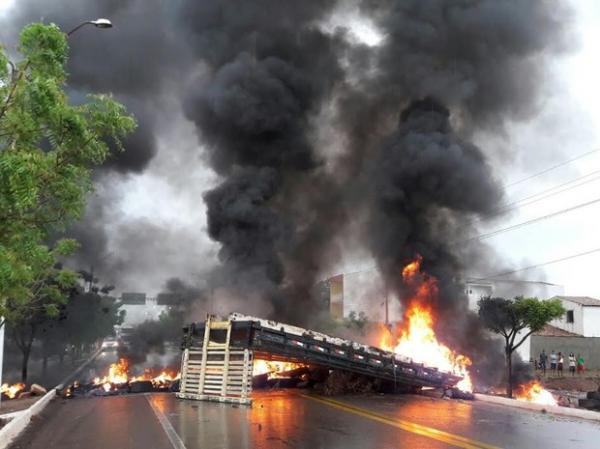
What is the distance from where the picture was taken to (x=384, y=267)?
26.8m

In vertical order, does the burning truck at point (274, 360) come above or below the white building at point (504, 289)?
below

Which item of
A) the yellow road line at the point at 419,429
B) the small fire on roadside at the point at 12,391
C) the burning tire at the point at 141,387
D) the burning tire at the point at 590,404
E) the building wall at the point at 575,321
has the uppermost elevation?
the building wall at the point at 575,321

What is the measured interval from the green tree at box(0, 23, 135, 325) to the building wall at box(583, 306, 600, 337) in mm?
43980

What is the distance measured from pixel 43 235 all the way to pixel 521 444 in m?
7.45

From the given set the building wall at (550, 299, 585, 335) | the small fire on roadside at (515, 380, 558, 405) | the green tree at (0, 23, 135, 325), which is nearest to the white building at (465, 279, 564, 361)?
the building wall at (550, 299, 585, 335)

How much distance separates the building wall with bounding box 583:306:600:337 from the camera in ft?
141

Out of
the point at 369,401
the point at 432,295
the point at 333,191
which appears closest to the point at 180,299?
the point at 333,191

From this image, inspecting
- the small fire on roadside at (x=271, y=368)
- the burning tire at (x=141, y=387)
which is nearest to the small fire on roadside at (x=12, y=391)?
the burning tire at (x=141, y=387)

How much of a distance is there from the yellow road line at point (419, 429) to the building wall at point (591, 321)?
116 feet

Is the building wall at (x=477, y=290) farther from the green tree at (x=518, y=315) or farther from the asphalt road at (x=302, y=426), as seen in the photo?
the asphalt road at (x=302, y=426)

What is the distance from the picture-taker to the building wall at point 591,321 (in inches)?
1693

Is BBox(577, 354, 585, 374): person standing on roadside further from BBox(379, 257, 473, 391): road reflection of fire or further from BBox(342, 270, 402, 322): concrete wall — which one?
BBox(379, 257, 473, 391): road reflection of fire

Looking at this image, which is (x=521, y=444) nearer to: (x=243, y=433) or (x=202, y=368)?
(x=243, y=433)

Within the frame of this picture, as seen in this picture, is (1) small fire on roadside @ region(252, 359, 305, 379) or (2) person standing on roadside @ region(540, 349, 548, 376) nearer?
(1) small fire on roadside @ region(252, 359, 305, 379)
